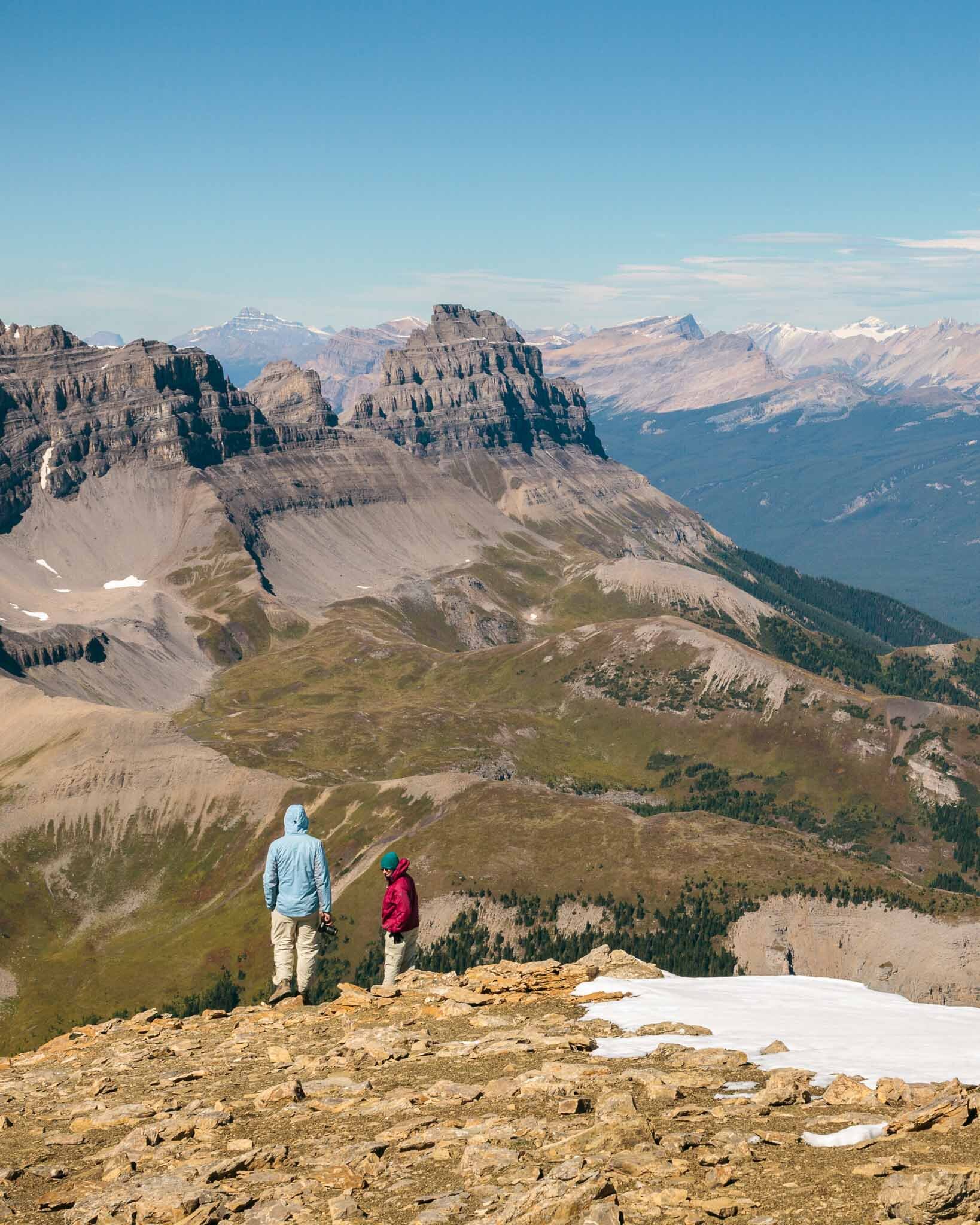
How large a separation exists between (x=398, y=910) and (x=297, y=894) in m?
4.31

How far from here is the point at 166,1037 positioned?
47.1 meters

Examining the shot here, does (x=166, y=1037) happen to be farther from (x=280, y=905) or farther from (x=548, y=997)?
(x=548, y=997)

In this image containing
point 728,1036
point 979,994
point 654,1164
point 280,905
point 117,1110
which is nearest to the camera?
point 654,1164

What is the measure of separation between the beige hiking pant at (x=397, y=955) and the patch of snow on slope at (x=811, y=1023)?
788cm

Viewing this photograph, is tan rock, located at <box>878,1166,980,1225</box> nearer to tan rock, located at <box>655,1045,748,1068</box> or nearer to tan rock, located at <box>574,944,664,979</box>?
tan rock, located at <box>655,1045,748,1068</box>

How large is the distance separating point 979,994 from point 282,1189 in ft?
660

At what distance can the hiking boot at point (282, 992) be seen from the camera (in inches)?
1933

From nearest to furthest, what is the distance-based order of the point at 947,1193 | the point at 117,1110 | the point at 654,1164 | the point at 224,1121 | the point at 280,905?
the point at 947,1193 < the point at 654,1164 < the point at 224,1121 < the point at 117,1110 < the point at 280,905

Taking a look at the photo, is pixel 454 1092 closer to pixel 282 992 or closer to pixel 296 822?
pixel 296 822

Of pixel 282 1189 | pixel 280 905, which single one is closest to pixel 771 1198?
pixel 282 1189

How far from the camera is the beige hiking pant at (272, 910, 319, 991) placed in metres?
46.9

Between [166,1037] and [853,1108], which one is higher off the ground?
[853,1108]

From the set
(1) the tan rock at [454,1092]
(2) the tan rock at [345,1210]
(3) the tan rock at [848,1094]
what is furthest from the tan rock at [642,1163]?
(1) the tan rock at [454,1092]

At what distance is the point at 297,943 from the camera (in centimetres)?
4738
